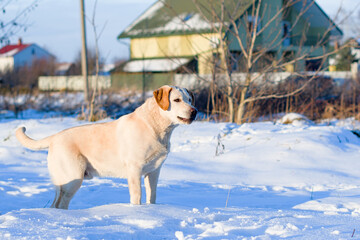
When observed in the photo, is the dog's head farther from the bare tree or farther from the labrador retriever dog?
the bare tree

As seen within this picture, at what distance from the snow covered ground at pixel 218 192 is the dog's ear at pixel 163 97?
98cm

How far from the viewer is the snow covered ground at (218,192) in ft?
11.4

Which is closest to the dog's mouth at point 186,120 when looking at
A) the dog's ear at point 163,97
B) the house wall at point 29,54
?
the dog's ear at point 163,97

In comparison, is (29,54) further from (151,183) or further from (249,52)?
(151,183)

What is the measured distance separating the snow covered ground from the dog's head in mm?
Answer: 876

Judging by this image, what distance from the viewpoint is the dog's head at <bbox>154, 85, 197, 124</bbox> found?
170 inches

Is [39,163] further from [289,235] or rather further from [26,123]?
[289,235]

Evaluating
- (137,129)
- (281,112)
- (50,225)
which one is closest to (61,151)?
(137,129)

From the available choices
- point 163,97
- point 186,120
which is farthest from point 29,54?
point 186,120

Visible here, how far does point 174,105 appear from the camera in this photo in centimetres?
437

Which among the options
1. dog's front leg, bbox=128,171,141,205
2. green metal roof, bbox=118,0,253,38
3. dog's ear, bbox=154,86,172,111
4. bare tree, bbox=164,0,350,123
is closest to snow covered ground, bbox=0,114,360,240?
dog's front leg, bbox=128,171,141,205

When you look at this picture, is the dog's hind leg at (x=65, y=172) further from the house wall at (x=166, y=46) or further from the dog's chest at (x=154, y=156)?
→ the house wall at (x=166, y=46)

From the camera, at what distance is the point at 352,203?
5.30m

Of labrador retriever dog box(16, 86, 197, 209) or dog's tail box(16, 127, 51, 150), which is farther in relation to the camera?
dog's tail box(16, 127, 51, 150)
